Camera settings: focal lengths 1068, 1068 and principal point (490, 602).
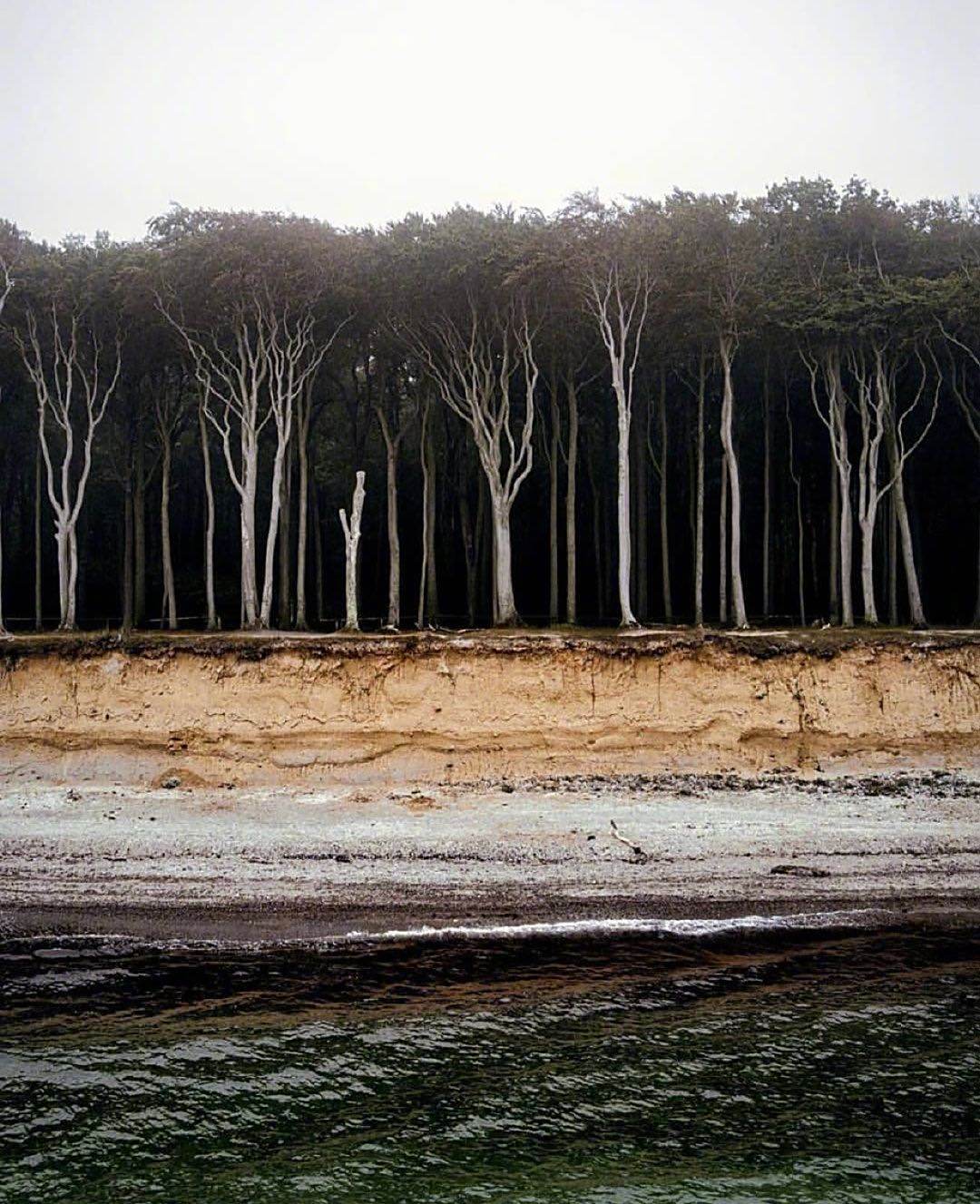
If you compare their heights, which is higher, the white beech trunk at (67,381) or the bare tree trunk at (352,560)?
the white beech trunk at (67,381)

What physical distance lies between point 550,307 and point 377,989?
26.2 m

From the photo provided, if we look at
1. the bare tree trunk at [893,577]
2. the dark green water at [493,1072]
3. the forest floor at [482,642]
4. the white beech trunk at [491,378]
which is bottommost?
the dark green water at [493,1072]

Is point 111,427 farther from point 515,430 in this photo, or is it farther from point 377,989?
point 377,989

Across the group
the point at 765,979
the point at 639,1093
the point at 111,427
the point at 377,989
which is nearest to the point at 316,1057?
the point at 377,989

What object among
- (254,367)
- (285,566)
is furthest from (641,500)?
(254,367)

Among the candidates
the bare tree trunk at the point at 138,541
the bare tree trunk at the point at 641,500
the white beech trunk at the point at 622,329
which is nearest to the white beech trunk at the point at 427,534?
the bare tree trunk at the point at 641,500

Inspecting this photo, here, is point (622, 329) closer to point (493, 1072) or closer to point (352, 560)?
point (352, 560)

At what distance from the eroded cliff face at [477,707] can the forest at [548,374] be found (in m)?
5.78

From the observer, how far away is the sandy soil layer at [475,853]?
16.1 m

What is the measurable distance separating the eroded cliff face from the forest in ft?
19.0

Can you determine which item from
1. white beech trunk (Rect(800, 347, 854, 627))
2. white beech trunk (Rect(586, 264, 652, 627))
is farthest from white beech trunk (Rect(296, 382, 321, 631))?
white beech trunk (Rect(800, 347, 854, 627))

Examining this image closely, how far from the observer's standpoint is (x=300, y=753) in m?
24.0

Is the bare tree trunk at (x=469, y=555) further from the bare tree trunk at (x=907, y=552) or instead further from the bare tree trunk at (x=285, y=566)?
the bare tree trunk at (x=907, y=552)

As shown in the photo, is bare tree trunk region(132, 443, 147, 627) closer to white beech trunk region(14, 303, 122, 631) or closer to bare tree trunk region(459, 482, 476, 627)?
white beech trunk region(14, 303, 122, 631)
